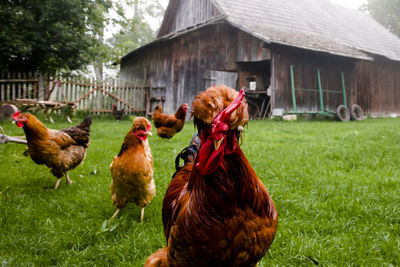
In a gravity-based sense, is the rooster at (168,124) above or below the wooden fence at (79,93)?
below

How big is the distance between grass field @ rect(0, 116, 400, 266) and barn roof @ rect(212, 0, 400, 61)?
28.0 ft

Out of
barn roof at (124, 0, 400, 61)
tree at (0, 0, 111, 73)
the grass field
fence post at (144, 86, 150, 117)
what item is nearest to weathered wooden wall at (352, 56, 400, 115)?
barn roof at (124, 0, 400, 61)

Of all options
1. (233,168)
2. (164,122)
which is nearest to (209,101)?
(233,168)

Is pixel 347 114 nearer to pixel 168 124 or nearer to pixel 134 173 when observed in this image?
pixel 168 124

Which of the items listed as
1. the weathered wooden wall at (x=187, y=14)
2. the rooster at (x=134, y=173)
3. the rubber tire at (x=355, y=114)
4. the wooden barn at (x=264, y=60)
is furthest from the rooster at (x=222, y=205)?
the weathered wooden wall at (x=187, y=14)

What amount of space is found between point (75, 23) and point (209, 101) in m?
15.5

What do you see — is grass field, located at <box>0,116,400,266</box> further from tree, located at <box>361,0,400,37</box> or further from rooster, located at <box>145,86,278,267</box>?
tree, located at <box>361,0,400,37</box>

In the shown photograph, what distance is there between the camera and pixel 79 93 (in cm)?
1463

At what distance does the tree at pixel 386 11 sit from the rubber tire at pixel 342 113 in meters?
31.4

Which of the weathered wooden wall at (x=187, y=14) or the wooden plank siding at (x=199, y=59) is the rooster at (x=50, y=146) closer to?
the wooden plank siding at (x=199, y=59)

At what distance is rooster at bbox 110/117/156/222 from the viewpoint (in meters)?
3.26

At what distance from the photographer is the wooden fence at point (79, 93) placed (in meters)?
13.3

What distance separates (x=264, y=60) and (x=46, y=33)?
10.8 m

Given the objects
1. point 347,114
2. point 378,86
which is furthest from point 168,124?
point 378,86
